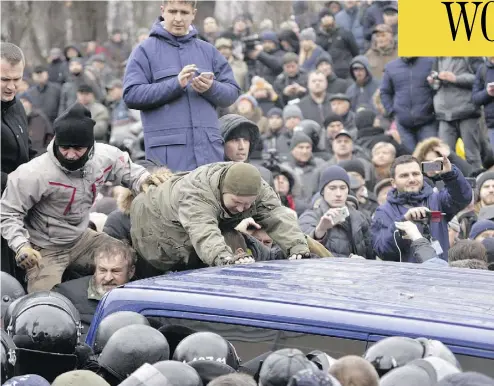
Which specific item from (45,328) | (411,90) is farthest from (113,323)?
(411,90)

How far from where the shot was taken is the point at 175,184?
761 centimetres

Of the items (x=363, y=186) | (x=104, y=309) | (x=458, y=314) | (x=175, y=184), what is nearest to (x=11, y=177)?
(x=175, y=184)

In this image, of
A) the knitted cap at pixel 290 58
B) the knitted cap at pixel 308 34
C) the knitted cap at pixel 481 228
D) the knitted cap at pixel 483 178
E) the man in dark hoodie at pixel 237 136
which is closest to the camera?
the man in dark hoodie at pixel 237 136

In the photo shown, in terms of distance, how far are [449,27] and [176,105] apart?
2.32 meters

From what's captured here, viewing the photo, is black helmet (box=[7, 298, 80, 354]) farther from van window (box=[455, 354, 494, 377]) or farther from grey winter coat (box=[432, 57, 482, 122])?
grey winter coat (box=[432, 57, 482, 122])

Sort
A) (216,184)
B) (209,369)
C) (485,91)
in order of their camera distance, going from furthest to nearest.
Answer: (485,91)
(216,184)
(209,369)

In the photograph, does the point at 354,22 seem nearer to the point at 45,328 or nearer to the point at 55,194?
the point at 55,194

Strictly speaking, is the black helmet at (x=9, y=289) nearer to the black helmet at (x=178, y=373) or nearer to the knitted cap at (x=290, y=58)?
the black helmet at (x=178, y=373)

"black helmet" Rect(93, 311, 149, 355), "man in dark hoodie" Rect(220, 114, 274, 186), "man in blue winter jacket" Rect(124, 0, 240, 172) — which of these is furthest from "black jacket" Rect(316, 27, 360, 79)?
"black helmet" Rect(93, 311, 149, 355)

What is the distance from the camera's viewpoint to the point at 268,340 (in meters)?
5.48

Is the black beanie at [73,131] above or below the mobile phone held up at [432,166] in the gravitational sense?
above

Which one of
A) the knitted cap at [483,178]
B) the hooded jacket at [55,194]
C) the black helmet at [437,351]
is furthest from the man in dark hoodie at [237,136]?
the black helmet at [437,351]

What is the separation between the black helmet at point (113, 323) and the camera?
226 inches

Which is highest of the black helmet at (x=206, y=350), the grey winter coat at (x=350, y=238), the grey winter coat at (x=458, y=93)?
the grey winter coat at (x=458, y=93)
